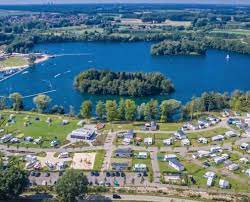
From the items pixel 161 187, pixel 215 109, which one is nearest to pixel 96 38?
pixel 215 109

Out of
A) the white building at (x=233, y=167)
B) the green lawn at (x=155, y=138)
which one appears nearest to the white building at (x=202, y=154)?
the white building at (x=233, y=167)

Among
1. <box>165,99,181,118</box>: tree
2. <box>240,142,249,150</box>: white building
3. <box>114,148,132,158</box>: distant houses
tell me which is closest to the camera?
<box>114,148,132,158</box>: distant houses

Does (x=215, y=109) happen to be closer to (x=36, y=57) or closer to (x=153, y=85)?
(x=153, y=85)

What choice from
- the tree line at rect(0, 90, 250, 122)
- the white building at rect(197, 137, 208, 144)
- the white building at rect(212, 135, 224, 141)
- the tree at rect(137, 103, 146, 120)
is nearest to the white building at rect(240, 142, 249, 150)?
the white building at rect(212, 135, 224, 141)

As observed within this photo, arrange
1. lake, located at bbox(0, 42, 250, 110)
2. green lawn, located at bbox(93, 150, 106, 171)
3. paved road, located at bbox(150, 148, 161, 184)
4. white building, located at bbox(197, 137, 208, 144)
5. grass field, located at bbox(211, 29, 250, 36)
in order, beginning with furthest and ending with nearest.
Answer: grass field, located at bbox(211, 29, 250, 36)
lake, located at bbox(0, 42, 250, 110)
white building, located at bbox(197, 137, 208, 144)
green lawn, located at bbox(93, 150, 106, 171)
paved road, located at bbox(150, 148, 161, 184)

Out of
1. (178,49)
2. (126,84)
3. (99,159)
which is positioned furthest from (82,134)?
(178,49)

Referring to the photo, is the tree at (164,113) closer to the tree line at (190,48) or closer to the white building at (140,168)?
the white building at (140,168)

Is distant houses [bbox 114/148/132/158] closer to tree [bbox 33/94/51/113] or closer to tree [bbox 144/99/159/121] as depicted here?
tree [bbox 144/99/159/121]
